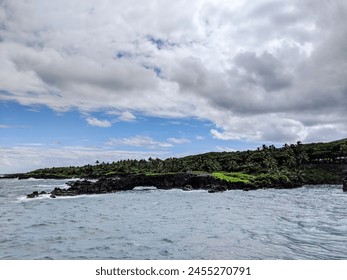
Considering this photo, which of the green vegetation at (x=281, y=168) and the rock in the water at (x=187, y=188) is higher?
the green vegetation at (x=281, y=168)

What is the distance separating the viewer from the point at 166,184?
4338 inches

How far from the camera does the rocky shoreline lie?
317ft

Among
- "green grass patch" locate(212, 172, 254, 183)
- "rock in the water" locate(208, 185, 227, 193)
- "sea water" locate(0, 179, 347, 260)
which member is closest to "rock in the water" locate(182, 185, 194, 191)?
"rock in the water" locate(208, 185, 227, 193)

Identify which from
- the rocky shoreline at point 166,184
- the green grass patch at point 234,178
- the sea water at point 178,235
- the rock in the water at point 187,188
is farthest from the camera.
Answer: the green grass patch at point 234,178

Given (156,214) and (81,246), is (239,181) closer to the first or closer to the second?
(156,214)

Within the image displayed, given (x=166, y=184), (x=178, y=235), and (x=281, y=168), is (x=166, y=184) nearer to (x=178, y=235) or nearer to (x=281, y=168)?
(x=281, y=168)

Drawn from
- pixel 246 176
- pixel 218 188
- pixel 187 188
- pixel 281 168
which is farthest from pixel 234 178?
pixel 281 168

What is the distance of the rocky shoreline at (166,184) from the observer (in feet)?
317

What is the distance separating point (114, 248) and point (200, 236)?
835cm

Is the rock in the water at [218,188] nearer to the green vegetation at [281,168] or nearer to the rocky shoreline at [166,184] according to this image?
the rocky shoreline at [166,184]

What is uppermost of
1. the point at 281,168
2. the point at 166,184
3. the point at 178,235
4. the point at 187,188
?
the point at 281,168

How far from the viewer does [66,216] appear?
47500 mm

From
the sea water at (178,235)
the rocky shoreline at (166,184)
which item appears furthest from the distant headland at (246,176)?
the sea water at (178,235)
